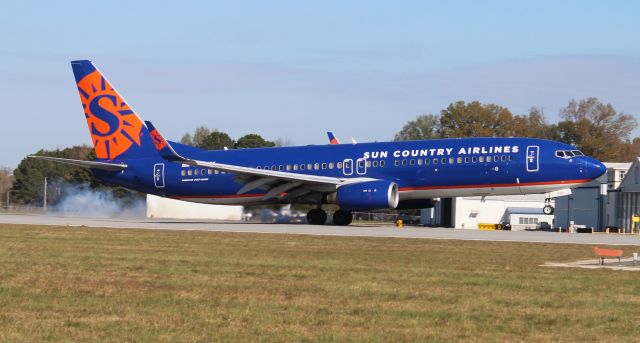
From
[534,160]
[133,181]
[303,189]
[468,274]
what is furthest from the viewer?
[133,181]

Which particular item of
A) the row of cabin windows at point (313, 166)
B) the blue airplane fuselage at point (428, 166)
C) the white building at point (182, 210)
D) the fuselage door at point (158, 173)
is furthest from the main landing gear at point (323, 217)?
the white building at point (182, 210)

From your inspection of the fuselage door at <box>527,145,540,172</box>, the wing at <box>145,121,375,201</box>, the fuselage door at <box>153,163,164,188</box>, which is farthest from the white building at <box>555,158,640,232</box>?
the fuselage door at <box>153,163,164,188</box>

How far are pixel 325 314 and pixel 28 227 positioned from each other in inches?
1153

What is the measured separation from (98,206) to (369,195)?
29020 millimetres

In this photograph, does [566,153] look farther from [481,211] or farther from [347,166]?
[481,211]

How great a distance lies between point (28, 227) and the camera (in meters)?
41.2

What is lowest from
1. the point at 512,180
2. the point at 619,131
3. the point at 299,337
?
the point at 299,337

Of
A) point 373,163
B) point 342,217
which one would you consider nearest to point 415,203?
point 373,163

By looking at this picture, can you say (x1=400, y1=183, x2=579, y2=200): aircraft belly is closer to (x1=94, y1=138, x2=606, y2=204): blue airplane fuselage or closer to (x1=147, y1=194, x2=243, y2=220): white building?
(x1=94, y1=138, x2=606, y2=204): blue airplane fuselage

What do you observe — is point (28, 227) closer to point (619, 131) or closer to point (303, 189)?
point (303, 189)

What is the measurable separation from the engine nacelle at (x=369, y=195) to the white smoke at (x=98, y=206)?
75.1 ft

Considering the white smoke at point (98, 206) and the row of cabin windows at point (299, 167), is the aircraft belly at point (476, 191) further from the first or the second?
the white smoke at point (98, 206)

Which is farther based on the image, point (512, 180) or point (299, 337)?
point (512, 180)

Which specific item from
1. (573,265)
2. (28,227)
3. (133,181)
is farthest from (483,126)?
(573,265)
